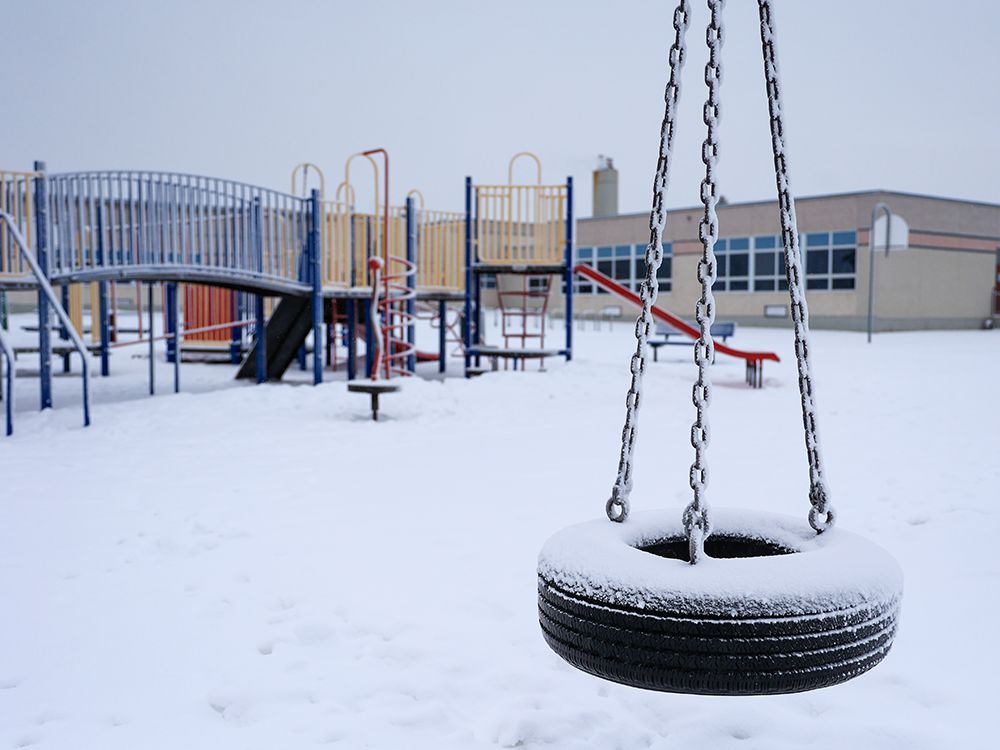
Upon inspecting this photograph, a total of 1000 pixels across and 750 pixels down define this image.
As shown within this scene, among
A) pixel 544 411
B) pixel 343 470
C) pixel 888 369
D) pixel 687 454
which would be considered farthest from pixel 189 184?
pixel 888 369

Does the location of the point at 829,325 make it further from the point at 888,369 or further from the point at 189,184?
the point at 189,184

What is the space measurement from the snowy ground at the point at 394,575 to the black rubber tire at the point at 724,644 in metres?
0.71

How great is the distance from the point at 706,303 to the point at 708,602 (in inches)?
28.5

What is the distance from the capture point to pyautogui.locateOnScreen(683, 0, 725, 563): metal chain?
205 cm

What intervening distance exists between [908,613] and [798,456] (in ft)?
11.7

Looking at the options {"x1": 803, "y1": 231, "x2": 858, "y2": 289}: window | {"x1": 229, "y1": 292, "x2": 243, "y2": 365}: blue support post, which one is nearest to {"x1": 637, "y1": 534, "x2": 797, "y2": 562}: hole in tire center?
{"x1": 229, "y1": 292, "x2": 243, "y2": 365}: blue support post

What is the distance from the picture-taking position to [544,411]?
9625 millimetres

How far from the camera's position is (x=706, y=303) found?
85.4 inches

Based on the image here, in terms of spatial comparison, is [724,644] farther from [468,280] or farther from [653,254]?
[468,280]

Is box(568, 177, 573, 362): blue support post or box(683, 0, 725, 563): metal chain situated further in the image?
box(568, 177, 573, 362): blue support post

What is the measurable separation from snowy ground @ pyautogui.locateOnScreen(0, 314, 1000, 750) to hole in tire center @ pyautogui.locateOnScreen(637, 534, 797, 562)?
0.50 meters

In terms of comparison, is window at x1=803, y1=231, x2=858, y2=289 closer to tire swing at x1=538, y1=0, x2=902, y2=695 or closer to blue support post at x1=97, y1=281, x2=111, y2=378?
blue support post at x1=97, y1=281, x2=111, y2=378

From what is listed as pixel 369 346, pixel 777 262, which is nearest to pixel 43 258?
pixel 369 346

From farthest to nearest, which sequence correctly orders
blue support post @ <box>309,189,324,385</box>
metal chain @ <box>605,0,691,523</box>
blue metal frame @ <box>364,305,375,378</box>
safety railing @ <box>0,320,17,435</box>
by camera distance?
blue metal frame @ <box>364,305,375,378</box>, blue support post @ <box>309,189,324,385</box>, safety railing @ <box>0,320,17,435</box>, metal chain @ <box>605,0,691,523</box>
